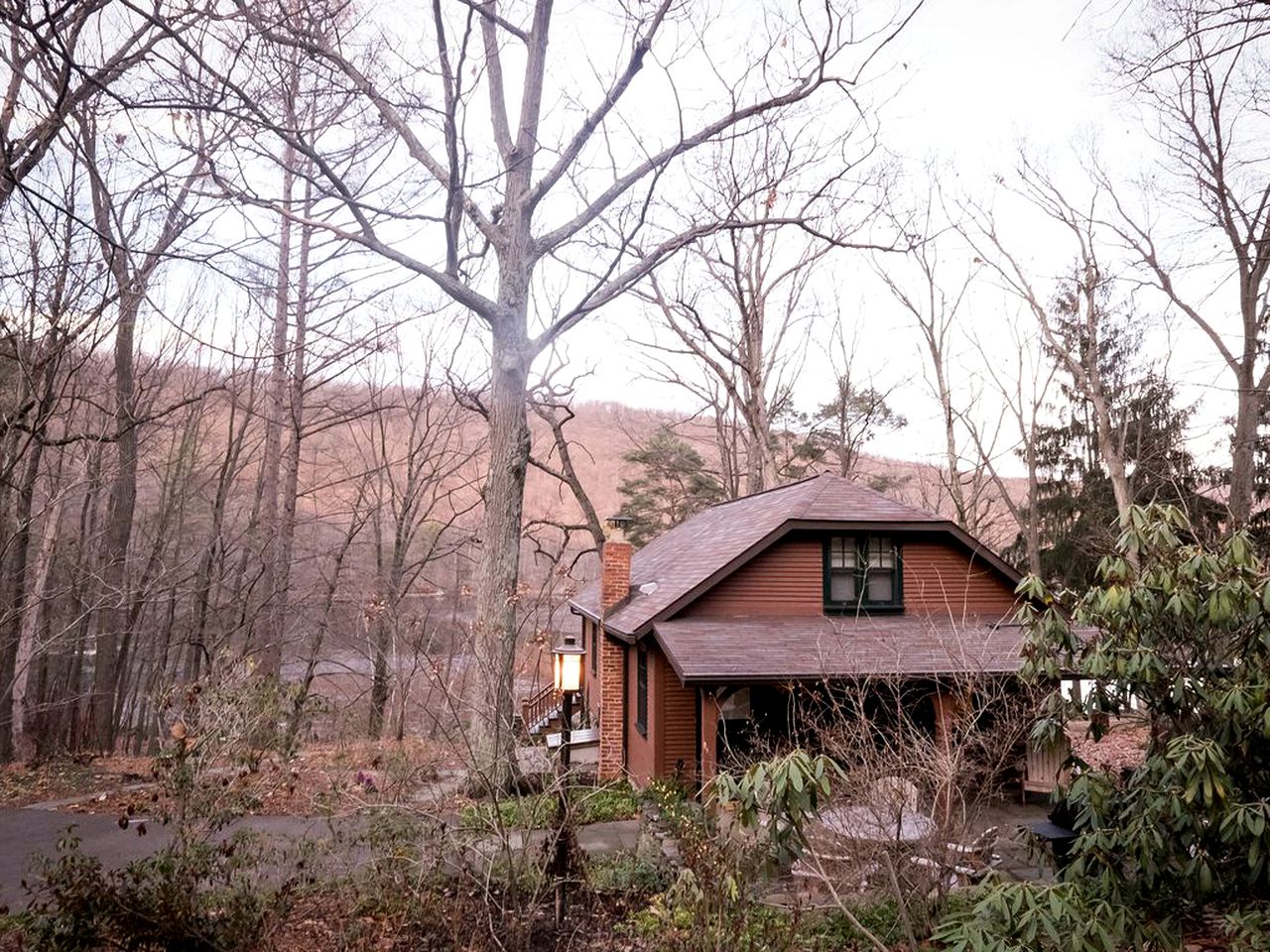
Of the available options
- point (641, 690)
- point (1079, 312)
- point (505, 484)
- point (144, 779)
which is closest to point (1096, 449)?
point (1079, 312)

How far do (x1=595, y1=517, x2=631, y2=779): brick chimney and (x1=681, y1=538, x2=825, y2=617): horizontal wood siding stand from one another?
228 centimetres

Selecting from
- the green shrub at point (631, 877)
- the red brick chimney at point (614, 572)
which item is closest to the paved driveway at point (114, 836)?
the green shrub at point (631, 877)

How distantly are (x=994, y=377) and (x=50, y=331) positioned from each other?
76.7ft

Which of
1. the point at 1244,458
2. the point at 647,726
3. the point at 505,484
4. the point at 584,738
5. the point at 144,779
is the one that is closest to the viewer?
the point at 505,484

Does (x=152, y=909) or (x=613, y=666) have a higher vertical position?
(x=613, y=666)

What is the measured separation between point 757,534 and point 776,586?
91 centimetres

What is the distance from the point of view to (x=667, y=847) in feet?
29.8

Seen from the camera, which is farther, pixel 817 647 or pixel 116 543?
pixel 116 543

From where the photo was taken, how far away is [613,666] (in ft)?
48.0

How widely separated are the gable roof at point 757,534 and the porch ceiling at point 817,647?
72cm

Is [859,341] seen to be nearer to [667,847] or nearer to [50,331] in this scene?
[667,847]

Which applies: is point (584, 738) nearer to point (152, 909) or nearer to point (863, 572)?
point (863, 572)

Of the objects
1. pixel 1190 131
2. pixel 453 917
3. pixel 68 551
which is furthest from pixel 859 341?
pixel 453 917

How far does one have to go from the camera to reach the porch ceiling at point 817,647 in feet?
34.9
